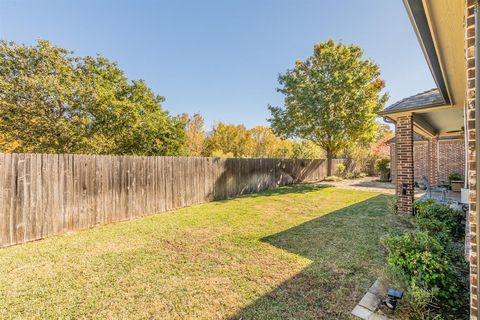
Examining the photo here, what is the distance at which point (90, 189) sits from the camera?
18.0 feet

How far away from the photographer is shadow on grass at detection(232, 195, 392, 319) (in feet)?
7.63

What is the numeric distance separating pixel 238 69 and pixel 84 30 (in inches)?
327

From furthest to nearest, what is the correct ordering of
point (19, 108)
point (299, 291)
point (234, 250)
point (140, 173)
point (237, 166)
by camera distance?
point (237, 166)
point (19, 108)
point (140, 173)
point (234, 250)
point (299, 291)

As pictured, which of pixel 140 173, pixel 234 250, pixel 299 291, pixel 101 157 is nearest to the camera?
pixel 299 291

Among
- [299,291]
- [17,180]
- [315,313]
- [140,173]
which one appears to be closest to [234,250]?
[299,291]

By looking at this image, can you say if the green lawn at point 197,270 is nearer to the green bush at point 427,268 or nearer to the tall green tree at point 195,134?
the green bush at point 427,268

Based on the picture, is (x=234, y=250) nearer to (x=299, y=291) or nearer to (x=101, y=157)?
(x=299, y=291)

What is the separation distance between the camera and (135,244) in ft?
14.2

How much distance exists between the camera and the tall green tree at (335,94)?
12.9 meters

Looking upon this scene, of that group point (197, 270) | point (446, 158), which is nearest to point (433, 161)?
point (446, 158)

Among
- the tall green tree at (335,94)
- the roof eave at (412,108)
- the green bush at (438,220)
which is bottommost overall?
the green bush at (438,220)

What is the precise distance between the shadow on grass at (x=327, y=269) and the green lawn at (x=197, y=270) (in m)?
0.01

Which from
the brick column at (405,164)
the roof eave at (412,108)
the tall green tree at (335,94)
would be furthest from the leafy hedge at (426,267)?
the tall green tree at (335,94)

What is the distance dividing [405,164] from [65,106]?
45.7ft
